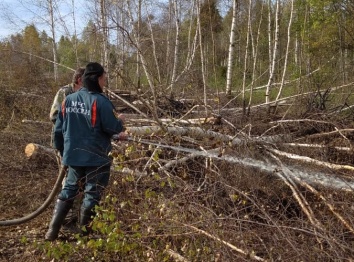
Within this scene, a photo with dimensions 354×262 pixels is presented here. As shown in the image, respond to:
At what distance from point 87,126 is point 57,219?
934mm

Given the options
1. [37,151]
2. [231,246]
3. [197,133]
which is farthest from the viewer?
[37,151]

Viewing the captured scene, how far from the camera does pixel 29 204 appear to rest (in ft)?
16.8

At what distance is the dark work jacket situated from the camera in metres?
3.90

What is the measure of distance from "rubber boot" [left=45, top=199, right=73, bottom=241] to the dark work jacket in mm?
398

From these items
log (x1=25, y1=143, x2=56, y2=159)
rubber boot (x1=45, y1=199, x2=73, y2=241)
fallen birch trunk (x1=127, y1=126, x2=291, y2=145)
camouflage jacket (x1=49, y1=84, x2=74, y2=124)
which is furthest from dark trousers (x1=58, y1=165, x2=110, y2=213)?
log (x1=25, y1=143, x2=56, y2=159)

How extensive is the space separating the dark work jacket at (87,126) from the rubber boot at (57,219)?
398mm

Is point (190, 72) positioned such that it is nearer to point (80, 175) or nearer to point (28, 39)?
point (80, 175)

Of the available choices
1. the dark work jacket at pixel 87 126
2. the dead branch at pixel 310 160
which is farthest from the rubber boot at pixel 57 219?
the dead branch at pixel 310 160

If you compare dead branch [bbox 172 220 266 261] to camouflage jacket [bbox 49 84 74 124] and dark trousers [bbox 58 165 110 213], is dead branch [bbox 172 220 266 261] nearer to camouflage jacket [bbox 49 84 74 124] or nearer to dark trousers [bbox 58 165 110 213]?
dark trousers [bbox 58 165 110 213]

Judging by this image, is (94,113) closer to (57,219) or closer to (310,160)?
(57,219)

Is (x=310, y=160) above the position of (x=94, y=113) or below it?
below

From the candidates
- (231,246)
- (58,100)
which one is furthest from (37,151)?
(231,246)

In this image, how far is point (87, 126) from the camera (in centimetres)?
394

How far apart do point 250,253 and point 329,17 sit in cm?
1350
